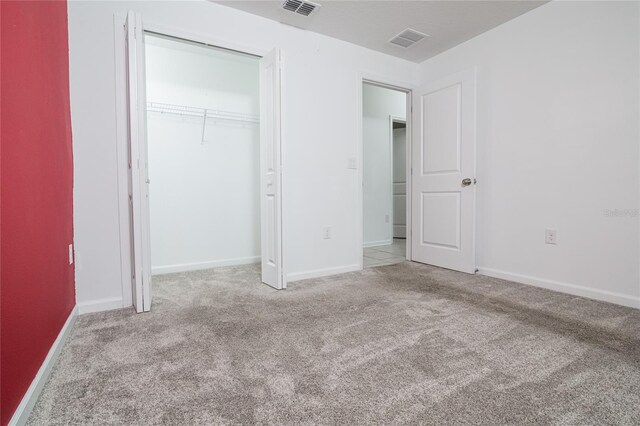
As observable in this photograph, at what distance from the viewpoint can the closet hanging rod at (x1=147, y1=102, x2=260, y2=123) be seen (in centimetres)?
317

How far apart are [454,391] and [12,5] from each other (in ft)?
7.18

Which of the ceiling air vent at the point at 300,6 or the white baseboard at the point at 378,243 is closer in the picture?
the ceiling air vent at the point at 300,6

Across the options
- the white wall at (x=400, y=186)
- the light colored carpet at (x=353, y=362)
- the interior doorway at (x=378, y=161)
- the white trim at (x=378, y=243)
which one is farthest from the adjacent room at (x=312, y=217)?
the white wall at (x=400, y=186)

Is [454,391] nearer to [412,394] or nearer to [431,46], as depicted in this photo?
[412,394]

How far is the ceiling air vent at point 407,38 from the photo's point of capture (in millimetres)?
3029

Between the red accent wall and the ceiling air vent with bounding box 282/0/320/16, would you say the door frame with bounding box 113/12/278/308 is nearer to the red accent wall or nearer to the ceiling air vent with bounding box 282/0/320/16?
the red accent wall

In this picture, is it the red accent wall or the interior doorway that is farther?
the interior doorway

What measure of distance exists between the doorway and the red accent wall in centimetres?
94

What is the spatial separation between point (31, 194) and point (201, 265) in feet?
7.26

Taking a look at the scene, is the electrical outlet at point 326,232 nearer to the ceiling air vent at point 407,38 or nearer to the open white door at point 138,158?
the open white door at point 138,158

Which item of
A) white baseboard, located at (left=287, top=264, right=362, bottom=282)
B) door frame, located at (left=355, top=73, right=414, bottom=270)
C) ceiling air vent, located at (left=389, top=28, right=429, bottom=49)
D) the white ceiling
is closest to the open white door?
the white ceiling

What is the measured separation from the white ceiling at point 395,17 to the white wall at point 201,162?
705 mm

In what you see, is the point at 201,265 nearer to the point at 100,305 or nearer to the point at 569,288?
the point at 100,305

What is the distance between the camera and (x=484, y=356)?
1.46m
